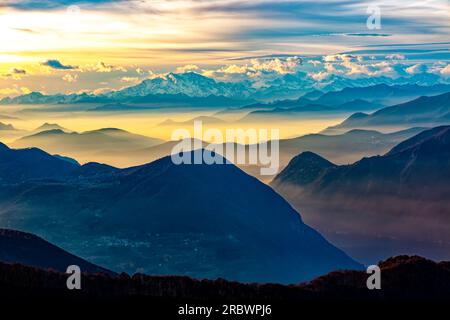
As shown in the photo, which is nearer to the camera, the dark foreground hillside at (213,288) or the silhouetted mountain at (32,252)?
the dark foreground hillside at (213,288)

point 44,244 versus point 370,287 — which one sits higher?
point 44,244

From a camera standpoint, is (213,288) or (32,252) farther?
(32,252)

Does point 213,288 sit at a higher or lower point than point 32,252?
lower
